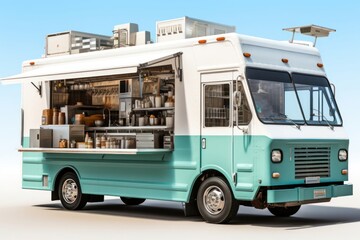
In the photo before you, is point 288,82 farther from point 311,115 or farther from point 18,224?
point 18,224

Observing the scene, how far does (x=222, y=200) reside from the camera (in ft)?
43.9

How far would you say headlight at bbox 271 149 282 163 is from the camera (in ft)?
42.5

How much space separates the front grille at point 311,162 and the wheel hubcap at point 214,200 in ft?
4.46

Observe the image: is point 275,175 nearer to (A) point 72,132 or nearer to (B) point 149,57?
(B) point 149,57

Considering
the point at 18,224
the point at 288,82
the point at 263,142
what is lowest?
the point at 18,224

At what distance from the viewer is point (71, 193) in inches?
653

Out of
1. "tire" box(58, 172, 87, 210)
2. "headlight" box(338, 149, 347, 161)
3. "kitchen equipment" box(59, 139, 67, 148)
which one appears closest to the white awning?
"kitchen equipment" box(59, 139, 67, 148)

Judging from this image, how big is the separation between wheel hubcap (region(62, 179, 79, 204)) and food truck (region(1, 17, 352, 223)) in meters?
0.02

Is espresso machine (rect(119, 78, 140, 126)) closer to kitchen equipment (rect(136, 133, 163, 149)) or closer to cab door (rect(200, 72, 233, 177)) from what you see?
kitchen equipment (rect(136, 133, 163, 149))

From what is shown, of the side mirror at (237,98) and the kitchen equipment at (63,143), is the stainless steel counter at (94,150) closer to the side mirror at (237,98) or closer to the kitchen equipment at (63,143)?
the kitchen equipment at (63,143)

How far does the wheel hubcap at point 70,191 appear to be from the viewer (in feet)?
54.2

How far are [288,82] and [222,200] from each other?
2502mm

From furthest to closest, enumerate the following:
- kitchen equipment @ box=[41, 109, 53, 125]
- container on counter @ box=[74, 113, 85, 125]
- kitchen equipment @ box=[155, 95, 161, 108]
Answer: kitchen equipment @ box=[41, 109, 53, 125], container on counter @ box=[74, 113, 85, 125], kitchen equipment @ box=[155, 95, 161, 108]

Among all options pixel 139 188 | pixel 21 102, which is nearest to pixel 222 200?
pixel 139 188
